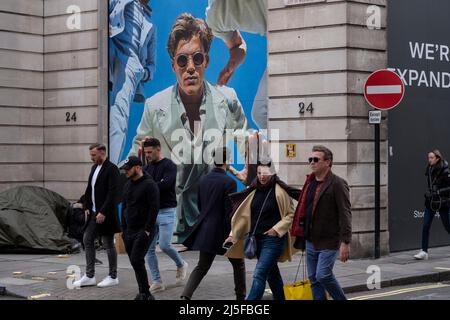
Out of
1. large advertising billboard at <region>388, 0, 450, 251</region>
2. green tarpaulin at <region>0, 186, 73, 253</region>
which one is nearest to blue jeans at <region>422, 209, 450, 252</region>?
large advertising billboard at <region>388, 0, 450, 251</region>

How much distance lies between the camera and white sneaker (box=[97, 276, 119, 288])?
10969 mm

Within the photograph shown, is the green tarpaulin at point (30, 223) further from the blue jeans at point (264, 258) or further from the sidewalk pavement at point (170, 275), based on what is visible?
the blue jeans at point (264, 258)

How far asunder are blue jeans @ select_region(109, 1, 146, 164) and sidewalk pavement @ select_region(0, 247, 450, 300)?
249 centimetres

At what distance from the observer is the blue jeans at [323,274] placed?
8.30 m

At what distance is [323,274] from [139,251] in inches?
97.8

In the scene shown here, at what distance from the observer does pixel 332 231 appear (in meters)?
8.33

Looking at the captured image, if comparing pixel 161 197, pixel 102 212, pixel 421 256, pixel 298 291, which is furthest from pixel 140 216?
pixel 421 256

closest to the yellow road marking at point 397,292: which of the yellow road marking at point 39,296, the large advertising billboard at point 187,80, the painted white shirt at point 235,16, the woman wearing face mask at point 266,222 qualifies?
the woman wearing face mask at point 266,222

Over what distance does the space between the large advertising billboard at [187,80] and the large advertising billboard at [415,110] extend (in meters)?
2.45

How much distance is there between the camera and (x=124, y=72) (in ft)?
52.2

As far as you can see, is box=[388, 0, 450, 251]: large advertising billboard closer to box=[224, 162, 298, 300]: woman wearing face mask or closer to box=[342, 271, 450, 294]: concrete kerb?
box=[342, 271, 450, 294]: concrete kerb

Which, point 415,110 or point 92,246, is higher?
point 415,110

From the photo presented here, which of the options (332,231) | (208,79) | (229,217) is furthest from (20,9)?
(332,231)

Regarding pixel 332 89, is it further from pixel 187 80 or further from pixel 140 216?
pixel 140 216
